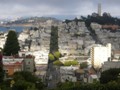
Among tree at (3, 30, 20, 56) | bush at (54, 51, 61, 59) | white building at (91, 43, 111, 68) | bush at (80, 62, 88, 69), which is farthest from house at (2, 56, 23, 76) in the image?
bush at (54, 51, 61, 59)

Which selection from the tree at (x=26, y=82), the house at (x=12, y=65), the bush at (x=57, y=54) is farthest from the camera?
the bush at (x=57, y=54)

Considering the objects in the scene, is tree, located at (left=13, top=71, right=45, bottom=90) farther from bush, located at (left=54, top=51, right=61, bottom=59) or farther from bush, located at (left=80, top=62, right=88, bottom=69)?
bush, located at (left=54, top=51, right=61, bottom=59)

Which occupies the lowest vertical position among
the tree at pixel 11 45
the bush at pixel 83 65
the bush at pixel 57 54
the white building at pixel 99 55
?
the bush at pixel 57 54

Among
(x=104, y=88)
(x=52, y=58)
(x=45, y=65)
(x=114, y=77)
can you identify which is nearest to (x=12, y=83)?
(x=104, y=88)

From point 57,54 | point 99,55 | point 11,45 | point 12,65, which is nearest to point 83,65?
point 99,55

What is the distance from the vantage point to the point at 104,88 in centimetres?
1638

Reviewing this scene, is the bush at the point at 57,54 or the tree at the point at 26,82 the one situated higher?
the tree at the point at 26,82

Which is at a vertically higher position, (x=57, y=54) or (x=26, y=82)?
(x=26, y=82)

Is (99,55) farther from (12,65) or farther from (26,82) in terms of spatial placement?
(26,82)

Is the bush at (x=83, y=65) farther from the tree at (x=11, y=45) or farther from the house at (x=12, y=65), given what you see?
the house at (x=12, y=65)

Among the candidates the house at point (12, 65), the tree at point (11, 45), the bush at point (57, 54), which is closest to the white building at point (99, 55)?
the bush at point (57, 54)

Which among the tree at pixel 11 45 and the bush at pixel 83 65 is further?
the bush at pixel 83 65

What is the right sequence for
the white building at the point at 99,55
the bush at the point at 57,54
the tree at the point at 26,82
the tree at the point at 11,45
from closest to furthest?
the tree at the point at 26,82, the tree at the point at 11,45, the white building at the point at 99,55, the bush at the point at 57,54

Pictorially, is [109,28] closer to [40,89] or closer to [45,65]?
[45,65]
